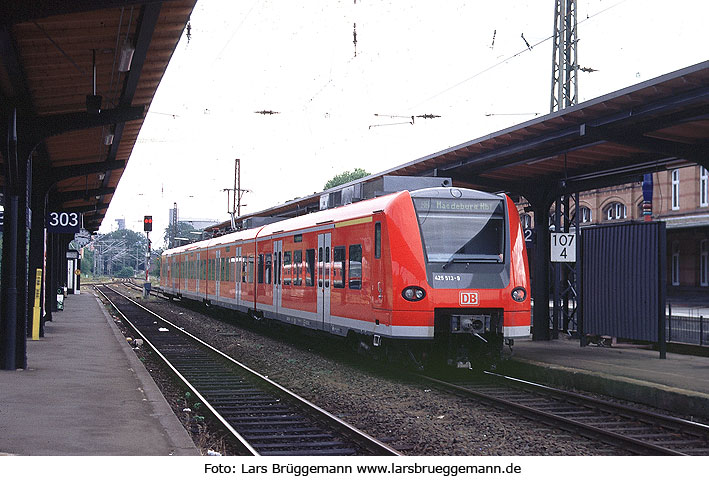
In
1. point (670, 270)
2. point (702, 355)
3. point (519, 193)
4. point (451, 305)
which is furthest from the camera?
point (670, 270)

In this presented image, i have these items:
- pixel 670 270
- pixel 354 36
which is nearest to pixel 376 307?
pixel 354 36

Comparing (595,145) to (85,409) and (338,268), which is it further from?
(85,409)

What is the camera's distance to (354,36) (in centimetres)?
1625

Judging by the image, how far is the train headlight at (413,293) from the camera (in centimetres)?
1238

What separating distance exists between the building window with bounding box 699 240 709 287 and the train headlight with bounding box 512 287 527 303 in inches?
1022

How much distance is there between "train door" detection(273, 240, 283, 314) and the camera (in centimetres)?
1995

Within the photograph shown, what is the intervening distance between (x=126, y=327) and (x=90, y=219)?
56.7 feet

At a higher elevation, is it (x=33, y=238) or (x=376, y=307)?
(x=33, y=238)

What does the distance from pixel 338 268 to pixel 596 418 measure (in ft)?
20.7

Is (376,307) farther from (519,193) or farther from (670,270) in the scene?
(670,270)

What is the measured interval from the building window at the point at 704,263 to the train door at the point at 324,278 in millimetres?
25048

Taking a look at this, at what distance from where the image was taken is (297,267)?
716 inches

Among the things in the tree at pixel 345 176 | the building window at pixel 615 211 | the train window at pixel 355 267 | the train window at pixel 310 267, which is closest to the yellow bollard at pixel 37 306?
the train window at pixel 310 267

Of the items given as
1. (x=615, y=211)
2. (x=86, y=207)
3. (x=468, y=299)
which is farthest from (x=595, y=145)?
(x=615, y=211)
